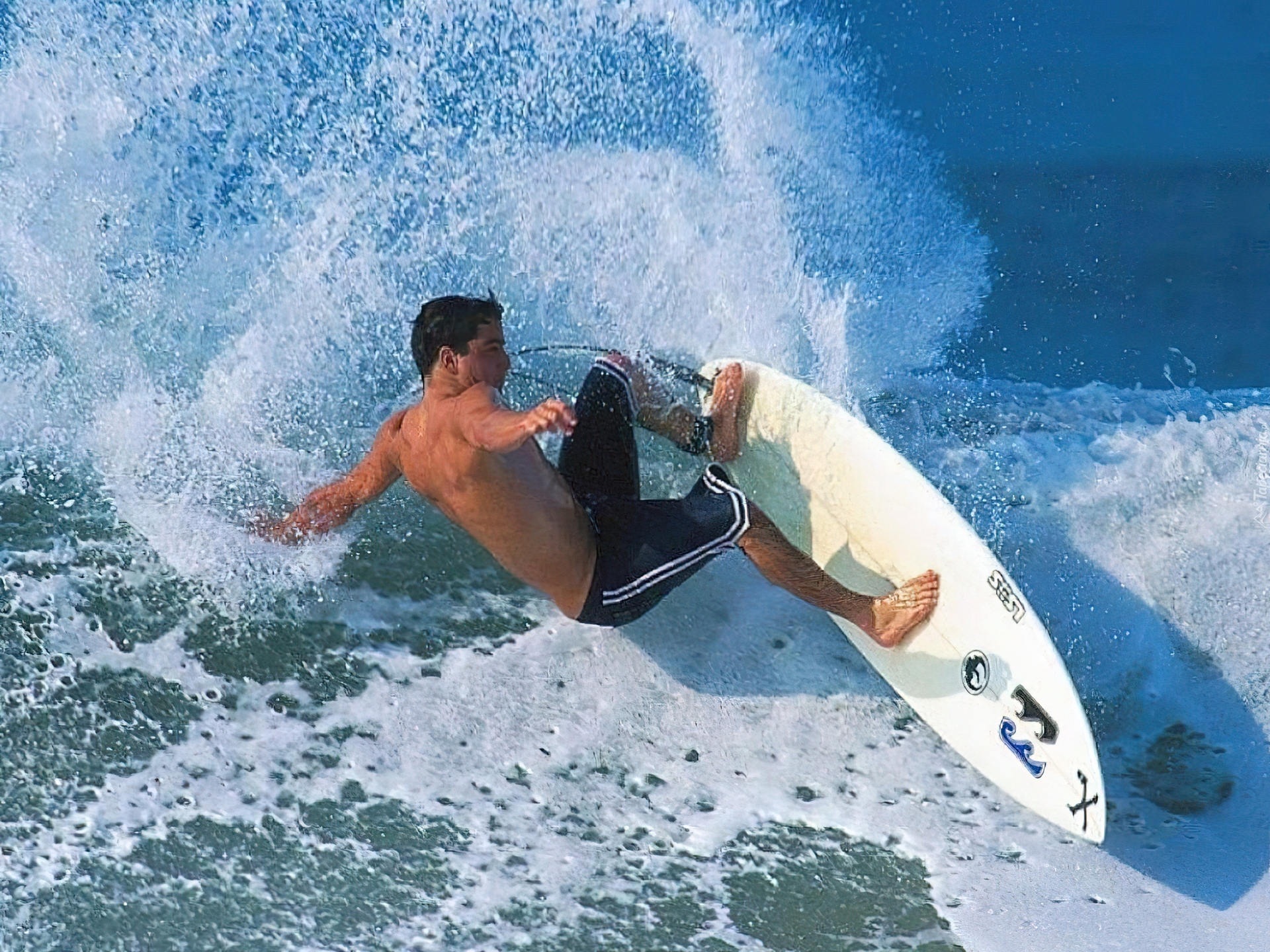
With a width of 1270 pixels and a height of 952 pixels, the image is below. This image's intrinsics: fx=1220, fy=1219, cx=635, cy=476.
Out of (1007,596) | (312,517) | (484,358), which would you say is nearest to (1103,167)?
(1007,596)

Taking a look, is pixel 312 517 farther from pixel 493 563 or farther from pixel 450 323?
pixel 450 323

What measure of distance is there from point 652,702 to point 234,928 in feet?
4.49

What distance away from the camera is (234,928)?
11.3 feet

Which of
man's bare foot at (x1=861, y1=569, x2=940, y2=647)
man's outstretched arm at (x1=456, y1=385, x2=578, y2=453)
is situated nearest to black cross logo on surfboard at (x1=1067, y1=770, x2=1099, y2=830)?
man's bare foot at (x1=861, y1=569, x2=940, y2=647)

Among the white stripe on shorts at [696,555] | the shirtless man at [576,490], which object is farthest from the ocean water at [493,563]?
the white stripe on shorts at [696,555]

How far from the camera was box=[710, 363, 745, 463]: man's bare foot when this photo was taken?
12.8 ft

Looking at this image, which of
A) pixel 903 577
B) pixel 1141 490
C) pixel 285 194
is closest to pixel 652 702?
pixel 903 577

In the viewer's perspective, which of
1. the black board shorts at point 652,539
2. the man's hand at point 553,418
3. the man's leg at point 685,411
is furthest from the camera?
the man's leg at point 685,411

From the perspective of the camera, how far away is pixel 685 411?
3893 mm

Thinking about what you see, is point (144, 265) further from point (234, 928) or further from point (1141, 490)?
point (1141, 490)

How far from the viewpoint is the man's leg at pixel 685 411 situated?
375 cm

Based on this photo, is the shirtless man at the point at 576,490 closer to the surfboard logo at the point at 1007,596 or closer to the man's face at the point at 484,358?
the man's face at the point at 484,358

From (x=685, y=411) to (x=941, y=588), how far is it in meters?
0.97

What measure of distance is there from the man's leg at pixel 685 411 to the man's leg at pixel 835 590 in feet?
1.47
